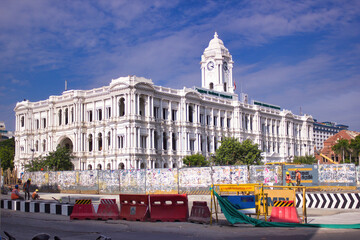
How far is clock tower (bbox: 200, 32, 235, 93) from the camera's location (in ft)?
287

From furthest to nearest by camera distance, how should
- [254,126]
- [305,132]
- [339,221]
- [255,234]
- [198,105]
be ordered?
[305,132], [254,126], [198,105], [339,221], [255,234]

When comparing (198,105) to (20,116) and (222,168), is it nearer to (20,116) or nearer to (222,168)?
(20,116)

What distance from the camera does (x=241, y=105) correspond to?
3285 inches

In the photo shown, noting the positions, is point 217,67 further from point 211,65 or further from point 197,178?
point 197,178

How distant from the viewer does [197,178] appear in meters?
34.6

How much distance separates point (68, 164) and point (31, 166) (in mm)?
7058

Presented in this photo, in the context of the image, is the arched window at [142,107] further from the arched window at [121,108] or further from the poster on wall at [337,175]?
the poster on wall at [337,175]

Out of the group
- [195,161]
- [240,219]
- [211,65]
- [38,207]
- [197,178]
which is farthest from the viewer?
[211,65]

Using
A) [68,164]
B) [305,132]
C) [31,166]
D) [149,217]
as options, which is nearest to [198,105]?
[68,164]

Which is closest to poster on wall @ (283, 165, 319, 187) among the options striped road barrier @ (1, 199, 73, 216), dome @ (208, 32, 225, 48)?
striped road barrier @ (1, 199, 73, 216)

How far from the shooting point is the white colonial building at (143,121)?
6353 centimetres

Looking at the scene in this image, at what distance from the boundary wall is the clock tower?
5036 cm

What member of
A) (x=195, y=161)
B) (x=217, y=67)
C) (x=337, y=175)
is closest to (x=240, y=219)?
(x=337, y=175)

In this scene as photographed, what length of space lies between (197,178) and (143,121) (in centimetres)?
3067
